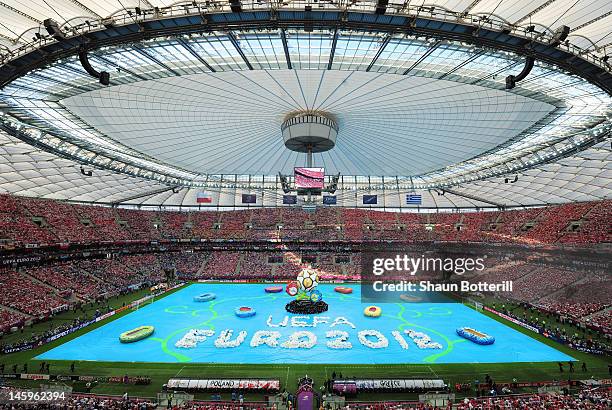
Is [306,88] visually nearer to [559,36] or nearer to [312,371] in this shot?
[559,36]

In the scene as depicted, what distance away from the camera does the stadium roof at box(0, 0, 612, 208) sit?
17328 millimetres

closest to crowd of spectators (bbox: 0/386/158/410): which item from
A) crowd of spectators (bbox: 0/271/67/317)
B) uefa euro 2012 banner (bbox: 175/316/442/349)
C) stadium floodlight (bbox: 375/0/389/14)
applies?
uefa euro 2012 banner (bbox: 175/316/442/349)

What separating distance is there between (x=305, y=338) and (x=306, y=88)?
953 inches

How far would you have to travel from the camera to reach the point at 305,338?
114ft

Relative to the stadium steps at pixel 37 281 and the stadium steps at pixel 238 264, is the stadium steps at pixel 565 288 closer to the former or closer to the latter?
the stadium steps at pixel 238 264

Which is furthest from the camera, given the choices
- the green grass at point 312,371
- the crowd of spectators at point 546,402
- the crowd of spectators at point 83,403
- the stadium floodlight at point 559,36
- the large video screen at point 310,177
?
the large video screen at point 310,177

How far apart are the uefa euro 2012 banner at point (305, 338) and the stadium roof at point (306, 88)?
72.7 ft

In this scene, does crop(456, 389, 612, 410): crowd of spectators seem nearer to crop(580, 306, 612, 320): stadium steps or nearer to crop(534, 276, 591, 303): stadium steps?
crop(580, 306, 612, 320): stadium steps

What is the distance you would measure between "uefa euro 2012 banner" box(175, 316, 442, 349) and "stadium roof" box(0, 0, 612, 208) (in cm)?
2215

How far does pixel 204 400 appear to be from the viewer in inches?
922

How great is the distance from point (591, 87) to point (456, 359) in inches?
936

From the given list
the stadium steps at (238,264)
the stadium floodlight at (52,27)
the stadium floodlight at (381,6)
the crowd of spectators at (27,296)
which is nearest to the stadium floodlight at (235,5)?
the stadium floodlight at (381,6)

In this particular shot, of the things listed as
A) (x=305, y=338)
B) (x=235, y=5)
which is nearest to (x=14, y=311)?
(x=305, y=338)

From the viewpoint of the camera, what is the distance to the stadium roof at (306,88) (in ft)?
56.9
